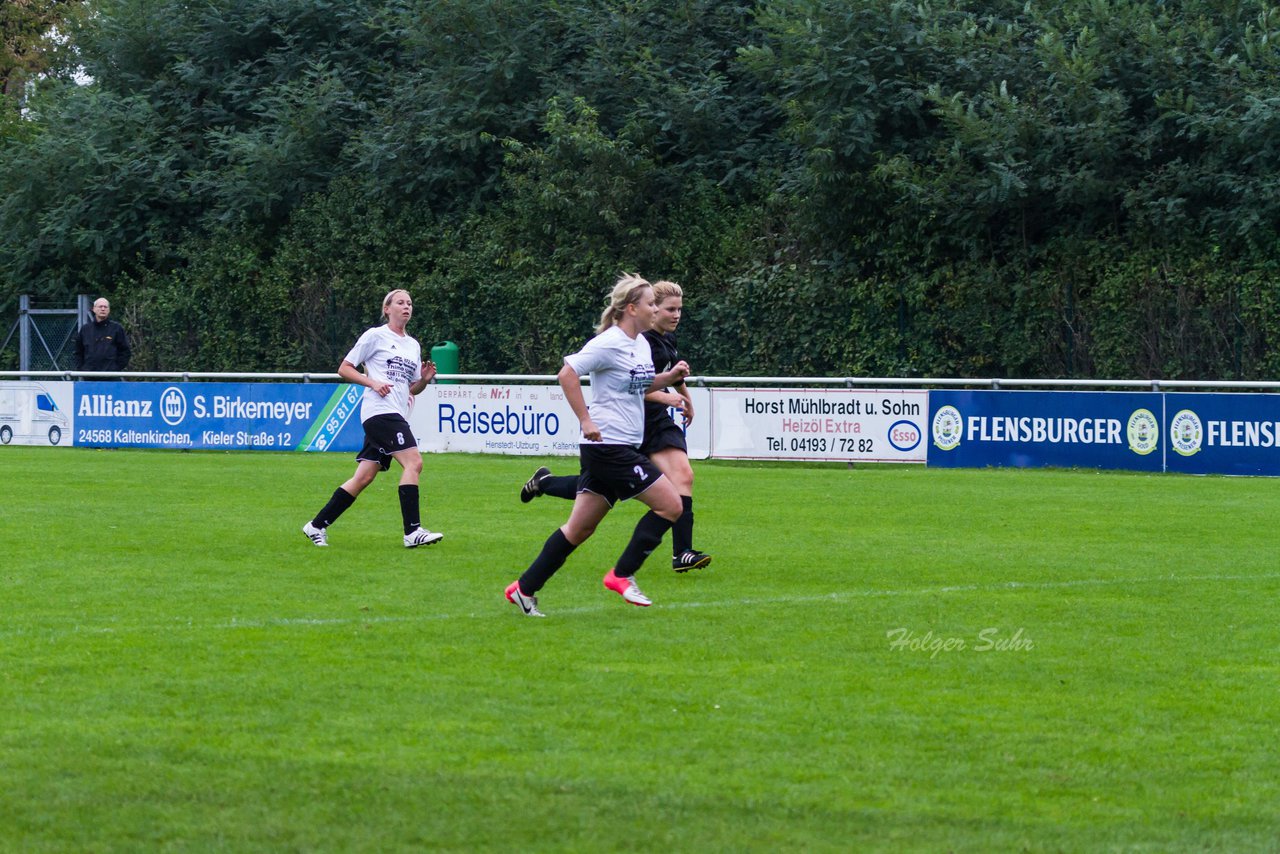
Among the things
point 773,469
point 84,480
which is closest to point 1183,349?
point 773,469

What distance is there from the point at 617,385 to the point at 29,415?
20.5 meters

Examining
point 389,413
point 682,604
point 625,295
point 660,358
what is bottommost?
point 682,604

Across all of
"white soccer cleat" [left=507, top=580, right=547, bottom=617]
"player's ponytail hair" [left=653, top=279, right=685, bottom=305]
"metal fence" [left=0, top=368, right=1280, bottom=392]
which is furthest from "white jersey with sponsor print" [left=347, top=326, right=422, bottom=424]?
"metal fence" [left=0, top=368, right=1280, bottom=392]

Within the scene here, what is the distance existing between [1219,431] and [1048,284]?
24.7 ft

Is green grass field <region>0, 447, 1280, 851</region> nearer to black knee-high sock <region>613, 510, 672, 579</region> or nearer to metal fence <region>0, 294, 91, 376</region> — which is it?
black knee-high sock <region>613, 510, 672, 579</region>

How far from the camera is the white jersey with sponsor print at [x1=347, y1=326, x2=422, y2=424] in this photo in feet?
43.7

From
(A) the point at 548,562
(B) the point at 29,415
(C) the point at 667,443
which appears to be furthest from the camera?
(B) the point at 29,415

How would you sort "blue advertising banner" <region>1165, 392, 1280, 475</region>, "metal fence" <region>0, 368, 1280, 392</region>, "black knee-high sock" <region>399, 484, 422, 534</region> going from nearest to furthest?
"black knee-high sock" <region>399, 484, 422, 534</region>
"blue advertising banner" <region>1165, 392, 1280, 475</region>
"metal fence" <region>0, 368, 1280, 392</region>

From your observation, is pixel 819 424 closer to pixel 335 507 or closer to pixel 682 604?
pixel 335 507

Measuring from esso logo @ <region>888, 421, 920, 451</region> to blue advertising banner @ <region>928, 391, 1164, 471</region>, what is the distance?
20 centimetres

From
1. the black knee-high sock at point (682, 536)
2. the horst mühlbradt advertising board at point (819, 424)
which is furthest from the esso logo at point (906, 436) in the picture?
the black knee-high sock at point (682, 536)

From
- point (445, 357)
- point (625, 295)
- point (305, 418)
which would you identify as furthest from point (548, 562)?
point (445, 357)

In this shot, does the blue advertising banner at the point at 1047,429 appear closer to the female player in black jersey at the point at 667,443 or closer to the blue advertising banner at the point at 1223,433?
the blue advertising banner at the point at 1223,433

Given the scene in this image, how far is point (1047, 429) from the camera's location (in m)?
22.2
